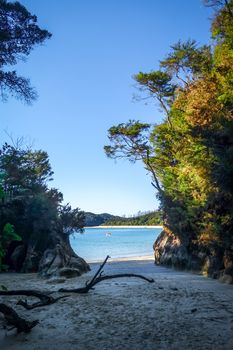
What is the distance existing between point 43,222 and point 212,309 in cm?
1407

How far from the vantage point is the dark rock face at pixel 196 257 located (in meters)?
12.7

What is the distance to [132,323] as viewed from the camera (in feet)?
19.7

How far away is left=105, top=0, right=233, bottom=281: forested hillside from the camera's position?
463 inches

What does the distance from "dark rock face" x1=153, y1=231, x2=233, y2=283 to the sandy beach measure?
4288mm

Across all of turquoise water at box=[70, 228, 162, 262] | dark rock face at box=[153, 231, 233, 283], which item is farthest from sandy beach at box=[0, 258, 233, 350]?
turquoise water at box=[70, 228, 162, 262]

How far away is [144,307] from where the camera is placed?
23.8 feet

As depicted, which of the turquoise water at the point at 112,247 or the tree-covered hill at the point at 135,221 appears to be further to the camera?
the tree-covered hill at the point at 135,221

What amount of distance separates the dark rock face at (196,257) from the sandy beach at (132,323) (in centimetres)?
429

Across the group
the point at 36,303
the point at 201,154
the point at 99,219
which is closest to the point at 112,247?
the point at 201,154

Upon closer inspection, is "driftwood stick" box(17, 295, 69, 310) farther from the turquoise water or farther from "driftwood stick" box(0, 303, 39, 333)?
the turquoise water

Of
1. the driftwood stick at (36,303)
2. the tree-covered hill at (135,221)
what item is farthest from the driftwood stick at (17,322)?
the tree-covered hill at (135,221)

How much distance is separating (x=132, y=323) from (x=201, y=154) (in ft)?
33.0

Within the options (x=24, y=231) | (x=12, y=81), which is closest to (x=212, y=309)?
(x=12, y=81)

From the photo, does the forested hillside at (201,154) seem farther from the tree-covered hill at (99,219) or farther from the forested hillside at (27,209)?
the tree-covered hill at (99,219)
